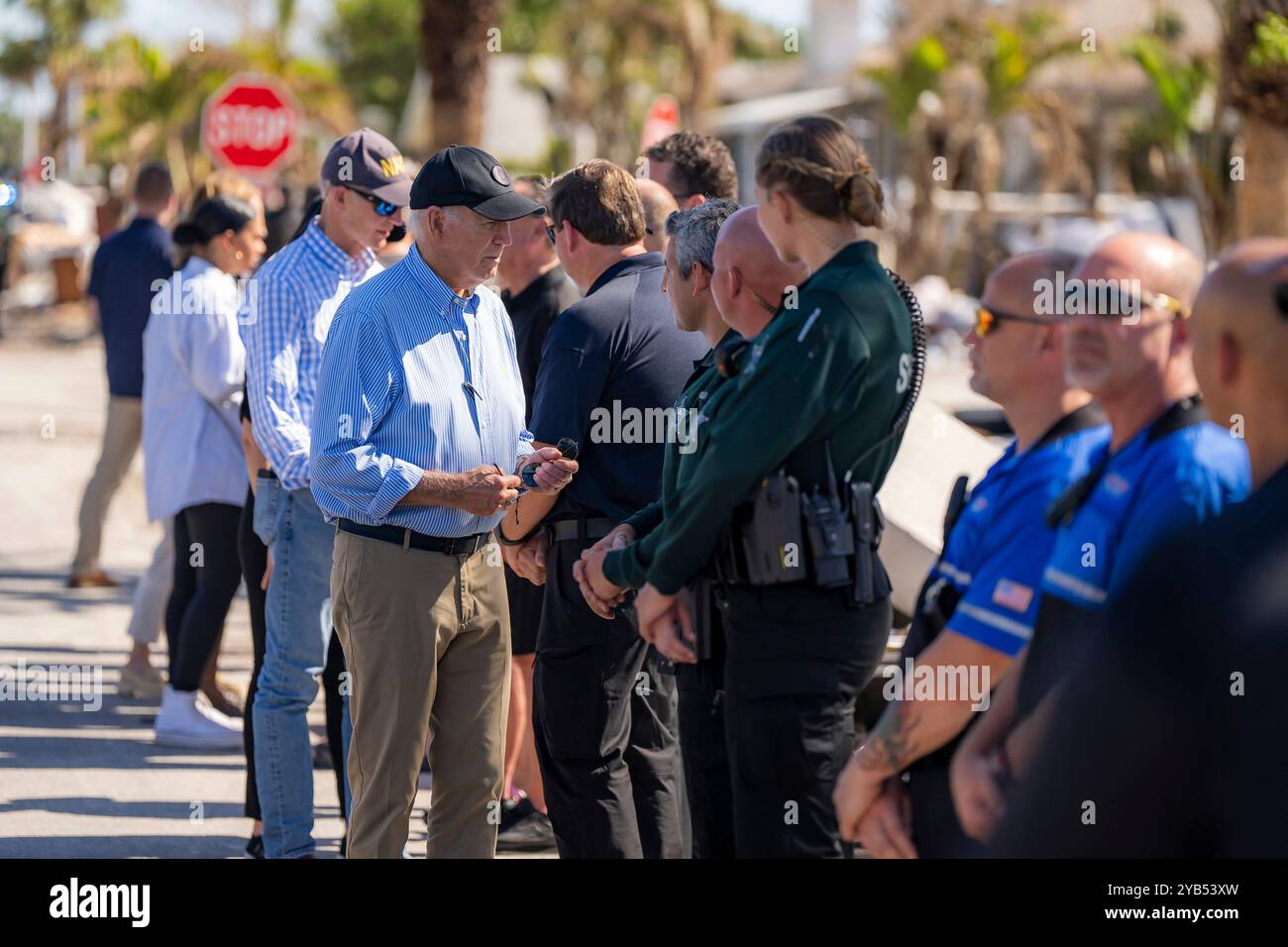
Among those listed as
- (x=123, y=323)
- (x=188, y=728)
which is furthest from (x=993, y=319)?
(x=123, y=323)

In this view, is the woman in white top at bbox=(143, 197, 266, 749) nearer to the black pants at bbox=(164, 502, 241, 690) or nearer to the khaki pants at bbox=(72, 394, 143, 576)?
the black pants at bbox=(164, 502, 241, 690)

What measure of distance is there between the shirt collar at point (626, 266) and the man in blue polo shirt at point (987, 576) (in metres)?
1.70

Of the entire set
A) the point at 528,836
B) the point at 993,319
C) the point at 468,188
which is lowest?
the point at 528,836

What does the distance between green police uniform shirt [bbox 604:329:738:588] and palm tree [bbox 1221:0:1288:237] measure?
9.47 metres

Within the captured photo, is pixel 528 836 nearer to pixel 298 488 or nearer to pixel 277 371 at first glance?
pixel 298 488

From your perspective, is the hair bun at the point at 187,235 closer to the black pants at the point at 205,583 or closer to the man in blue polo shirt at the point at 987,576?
the black pants at the point at 205,583

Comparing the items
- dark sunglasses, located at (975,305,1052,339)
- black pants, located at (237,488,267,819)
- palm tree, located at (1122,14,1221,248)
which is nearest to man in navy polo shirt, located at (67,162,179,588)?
black pants, located at (237,488,267,819)

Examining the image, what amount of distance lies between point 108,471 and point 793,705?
7.13m

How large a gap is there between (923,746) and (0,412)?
17557 mm

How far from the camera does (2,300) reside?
34.4 meters

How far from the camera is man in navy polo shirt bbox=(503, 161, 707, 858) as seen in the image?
4.53m

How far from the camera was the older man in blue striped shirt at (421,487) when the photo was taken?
422 centimetres

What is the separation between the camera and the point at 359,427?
4207 mm

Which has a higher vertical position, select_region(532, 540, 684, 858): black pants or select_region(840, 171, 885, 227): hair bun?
select_region(840, 171, 885, 227): hair bun
